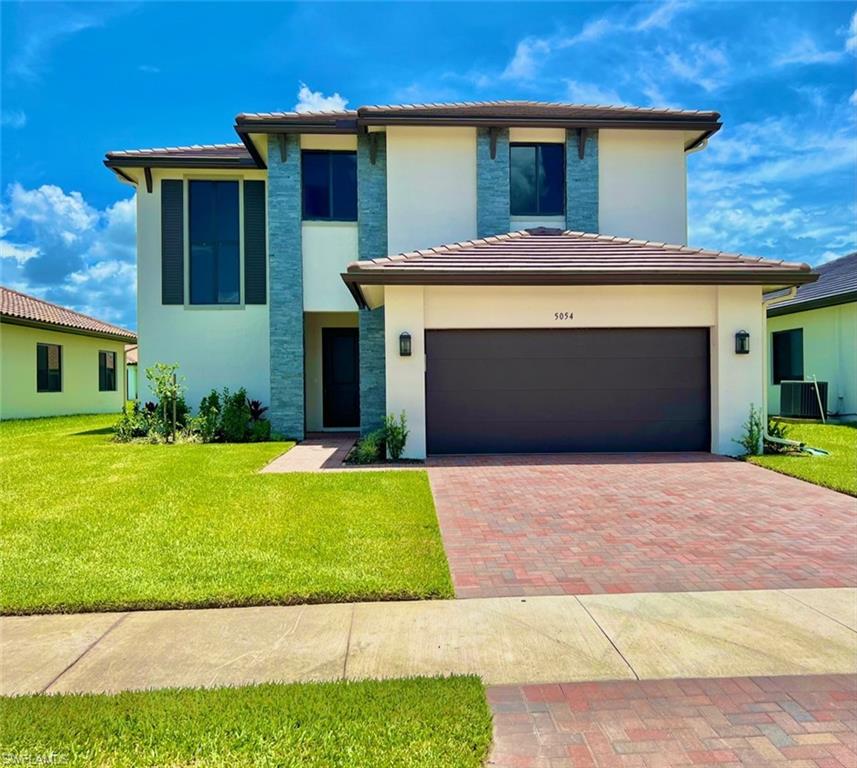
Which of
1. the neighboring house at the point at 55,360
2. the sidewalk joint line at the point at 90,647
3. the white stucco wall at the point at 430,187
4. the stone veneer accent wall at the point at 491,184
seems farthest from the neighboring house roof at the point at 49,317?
the sidewalk joint line at the point at 90,647

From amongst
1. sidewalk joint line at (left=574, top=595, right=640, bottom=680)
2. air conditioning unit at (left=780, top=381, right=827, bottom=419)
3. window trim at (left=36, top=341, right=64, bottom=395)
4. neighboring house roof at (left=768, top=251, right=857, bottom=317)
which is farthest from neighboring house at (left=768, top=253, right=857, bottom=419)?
window trim at (left=36, top=341, right=64, bottom=395)

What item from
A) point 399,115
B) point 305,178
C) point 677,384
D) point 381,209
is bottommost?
point 677,384

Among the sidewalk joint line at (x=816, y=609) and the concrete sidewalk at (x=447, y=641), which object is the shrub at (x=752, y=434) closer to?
the concrete sidewalk at (x=447, y=641)

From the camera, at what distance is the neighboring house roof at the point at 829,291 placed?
15.8 meters

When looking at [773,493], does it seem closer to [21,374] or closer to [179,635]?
[179,635]

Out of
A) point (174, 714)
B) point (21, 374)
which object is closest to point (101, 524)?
point (174, 714)

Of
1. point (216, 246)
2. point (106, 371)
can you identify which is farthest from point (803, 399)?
point (106, 371)

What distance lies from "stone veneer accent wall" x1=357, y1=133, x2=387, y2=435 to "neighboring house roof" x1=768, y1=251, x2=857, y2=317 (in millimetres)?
12738

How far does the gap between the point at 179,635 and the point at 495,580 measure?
8.39ft

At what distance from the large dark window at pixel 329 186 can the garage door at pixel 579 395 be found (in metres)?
5.80

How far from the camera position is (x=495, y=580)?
4566 mm

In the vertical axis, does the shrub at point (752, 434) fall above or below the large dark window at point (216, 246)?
below

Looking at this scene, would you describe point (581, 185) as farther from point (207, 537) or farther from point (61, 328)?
point (61, 328)

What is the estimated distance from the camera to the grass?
238 centimetres
